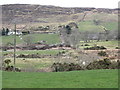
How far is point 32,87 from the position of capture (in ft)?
42.3

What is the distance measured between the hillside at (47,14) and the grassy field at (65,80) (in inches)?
4282

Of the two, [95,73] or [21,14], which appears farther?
[21,14]

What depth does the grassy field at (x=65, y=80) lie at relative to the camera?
43.6ft

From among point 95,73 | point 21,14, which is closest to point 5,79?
point 95,73

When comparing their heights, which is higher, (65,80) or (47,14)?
(47,14)

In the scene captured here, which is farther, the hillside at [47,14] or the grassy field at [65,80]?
the hillside at [47,14]

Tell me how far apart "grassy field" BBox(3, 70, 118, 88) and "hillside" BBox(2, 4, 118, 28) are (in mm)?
108766

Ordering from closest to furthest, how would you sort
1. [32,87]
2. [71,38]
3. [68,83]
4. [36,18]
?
1. [32,87]
2. [68,83]
3. [71,38]
4. [36,18]

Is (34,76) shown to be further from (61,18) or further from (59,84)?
(61,18)

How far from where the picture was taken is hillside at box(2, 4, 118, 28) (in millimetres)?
137000

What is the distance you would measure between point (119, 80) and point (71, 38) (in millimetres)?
59397

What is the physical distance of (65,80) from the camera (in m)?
14.7

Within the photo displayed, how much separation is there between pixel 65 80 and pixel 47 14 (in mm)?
147977

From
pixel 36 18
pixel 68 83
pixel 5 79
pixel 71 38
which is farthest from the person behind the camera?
pixel 36 18
